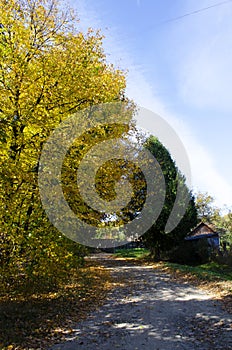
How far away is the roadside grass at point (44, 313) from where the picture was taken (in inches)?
245

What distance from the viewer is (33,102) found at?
8336 millimetres

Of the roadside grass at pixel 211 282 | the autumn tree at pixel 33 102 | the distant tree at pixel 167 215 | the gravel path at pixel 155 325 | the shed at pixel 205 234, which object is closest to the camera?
the gravel path at pixel 155 325

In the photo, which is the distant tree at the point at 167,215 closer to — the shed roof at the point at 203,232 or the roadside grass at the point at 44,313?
the shed roof at the point at 203,232

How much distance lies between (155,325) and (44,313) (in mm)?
3133

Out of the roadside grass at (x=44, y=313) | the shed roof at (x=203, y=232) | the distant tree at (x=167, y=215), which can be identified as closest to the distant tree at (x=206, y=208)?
the shed roof at (x=203, y=232)

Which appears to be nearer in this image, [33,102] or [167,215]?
[33,102]

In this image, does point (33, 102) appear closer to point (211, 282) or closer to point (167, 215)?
point (211, 282)

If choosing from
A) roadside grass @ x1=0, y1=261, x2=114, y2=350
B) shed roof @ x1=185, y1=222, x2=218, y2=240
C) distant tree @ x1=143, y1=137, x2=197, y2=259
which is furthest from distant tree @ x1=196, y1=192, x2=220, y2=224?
roadside grass @ x1=0, y1=261, x2=114, y2=350

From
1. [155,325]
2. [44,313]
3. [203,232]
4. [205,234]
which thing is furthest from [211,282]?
[203,232]

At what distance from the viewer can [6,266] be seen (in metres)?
7.30

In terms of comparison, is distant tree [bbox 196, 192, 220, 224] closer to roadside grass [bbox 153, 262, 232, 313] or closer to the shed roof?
the shed roof

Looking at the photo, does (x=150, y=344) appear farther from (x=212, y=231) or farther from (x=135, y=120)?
(x=212, y=231)

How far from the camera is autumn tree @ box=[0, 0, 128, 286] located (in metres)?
7.55

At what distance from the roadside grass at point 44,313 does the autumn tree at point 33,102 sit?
1.17 m
